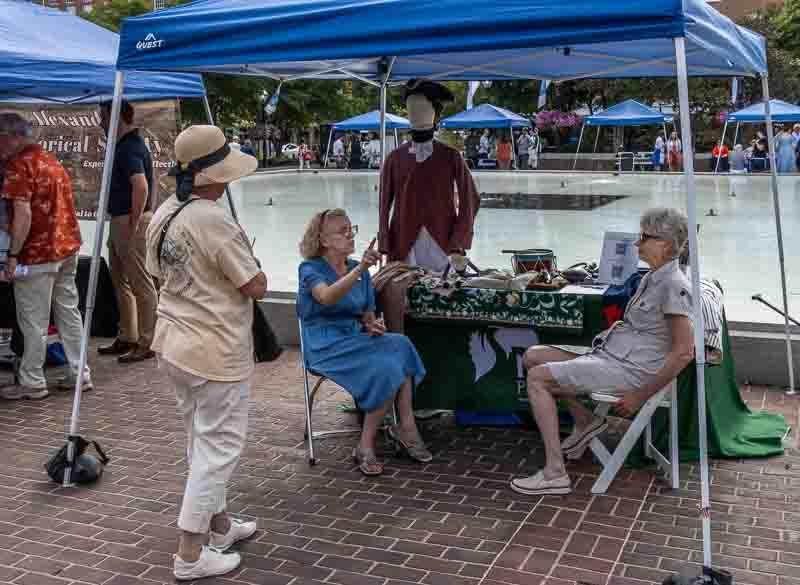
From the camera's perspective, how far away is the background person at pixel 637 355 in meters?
4.15

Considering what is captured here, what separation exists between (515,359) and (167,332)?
236 cm

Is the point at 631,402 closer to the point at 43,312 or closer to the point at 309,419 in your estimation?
the point at 309,419

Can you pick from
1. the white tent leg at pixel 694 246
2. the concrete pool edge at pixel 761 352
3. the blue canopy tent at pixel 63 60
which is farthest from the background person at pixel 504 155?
the white tent leg at pixel 694 246

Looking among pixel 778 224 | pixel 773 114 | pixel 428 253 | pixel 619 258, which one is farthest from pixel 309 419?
pixel 773 114

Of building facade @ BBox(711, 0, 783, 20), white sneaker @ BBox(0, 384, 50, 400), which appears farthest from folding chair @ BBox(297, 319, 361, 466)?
building facade @ BBox(711, 0, 783, 20)

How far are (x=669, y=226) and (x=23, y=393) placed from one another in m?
4.40

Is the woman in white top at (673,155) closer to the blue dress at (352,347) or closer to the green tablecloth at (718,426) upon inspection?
the green tablecloth at (718,426)

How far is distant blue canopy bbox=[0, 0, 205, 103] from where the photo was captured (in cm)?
615

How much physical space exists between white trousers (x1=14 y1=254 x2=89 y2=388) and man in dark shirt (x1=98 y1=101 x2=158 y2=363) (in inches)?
25.6

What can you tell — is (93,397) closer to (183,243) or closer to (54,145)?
(183,243)

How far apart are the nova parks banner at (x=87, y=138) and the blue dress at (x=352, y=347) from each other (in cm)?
462

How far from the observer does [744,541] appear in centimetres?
388

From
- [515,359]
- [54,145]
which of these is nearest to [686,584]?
[515,359]

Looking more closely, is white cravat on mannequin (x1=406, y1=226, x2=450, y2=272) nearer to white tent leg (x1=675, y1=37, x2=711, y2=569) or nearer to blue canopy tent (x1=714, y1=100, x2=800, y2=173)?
white tent leg (x1=675, y1=37, x2=711, y2=569)
